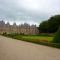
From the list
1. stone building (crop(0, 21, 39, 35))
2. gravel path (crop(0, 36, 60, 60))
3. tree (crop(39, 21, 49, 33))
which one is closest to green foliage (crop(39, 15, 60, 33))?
tree (crop(39, 21, 49, 33))

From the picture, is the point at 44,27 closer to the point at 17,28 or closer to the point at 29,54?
the point at 17,28

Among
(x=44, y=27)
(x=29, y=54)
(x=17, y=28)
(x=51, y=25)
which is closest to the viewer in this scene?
(x=29, y=54)

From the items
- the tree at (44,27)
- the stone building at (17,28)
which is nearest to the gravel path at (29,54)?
the tree at (44,27)

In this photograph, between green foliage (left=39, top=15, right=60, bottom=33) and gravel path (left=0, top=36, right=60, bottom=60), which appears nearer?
gravel path (left=0, top=36, right=60, bottom=60)

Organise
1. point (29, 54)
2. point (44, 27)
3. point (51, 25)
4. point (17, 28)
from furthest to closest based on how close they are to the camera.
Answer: point (17, 28) → point (44, 27) → point (51, 25) → point (29, 54)

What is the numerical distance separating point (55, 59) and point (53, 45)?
9.92 metres

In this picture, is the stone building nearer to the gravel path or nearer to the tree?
the tree

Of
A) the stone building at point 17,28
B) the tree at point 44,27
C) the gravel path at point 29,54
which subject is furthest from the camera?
the stone building at point 17,28

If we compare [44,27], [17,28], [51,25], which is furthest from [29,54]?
[17,28]

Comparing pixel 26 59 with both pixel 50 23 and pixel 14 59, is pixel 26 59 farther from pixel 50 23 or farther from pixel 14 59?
pixel 50 23

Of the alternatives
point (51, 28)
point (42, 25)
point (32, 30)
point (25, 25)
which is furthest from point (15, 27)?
point (51, 28)

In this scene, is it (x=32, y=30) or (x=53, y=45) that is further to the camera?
(x=32, y=30)

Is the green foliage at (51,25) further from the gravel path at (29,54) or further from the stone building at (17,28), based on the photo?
the gravel path at (29,54)

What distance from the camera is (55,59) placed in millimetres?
10320
